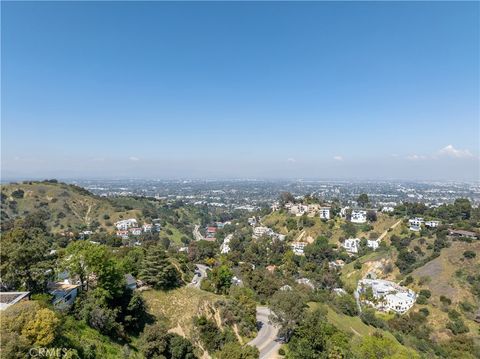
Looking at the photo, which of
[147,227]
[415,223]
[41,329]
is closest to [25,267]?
[41,329]

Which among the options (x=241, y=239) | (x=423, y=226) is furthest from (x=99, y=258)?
(x=423, y=226)

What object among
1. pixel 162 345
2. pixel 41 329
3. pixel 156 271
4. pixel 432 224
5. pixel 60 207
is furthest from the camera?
pixel 60 207

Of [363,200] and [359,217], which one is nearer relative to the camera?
[359,217]

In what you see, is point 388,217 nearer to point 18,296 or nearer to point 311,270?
point 311,270

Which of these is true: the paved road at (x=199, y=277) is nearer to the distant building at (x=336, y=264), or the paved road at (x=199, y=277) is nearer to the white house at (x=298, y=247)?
the white house at (x=298, y=247)

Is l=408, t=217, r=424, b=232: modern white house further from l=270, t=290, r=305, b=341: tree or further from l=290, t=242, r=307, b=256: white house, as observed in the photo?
l=270, t=290, r=305, b=341: tree

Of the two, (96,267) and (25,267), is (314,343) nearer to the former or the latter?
(96,267)

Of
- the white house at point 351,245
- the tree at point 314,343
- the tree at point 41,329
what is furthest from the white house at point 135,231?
the tree at point 41,329
